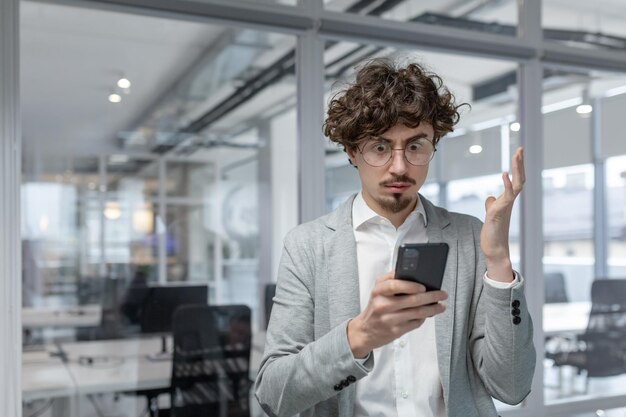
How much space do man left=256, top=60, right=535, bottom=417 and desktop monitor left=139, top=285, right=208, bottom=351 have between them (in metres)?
1.65

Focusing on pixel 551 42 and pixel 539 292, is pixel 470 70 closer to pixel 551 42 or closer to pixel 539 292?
pixel 551 42

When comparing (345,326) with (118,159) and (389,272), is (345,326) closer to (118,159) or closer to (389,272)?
(389,272)

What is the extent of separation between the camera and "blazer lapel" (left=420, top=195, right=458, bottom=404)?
4.43ft

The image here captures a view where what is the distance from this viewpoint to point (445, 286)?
4.58 ft

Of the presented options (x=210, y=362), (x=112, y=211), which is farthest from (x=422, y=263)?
(x=112, y=211)

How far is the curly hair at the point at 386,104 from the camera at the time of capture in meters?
1.37

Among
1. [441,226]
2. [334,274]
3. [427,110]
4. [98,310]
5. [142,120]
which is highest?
[142,120]

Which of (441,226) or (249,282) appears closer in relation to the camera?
(441,226)

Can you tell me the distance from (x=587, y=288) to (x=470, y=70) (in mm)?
1426

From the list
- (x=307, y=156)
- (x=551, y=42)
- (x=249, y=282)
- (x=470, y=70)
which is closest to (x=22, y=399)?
(x=307, y=156)

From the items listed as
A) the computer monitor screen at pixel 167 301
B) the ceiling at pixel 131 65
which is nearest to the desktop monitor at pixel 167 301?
the computer monitor screen at pixel 167 301

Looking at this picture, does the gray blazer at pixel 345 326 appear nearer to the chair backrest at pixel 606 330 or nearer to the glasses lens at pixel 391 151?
the glasses lens at pixel 391 151

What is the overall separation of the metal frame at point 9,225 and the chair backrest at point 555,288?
2.57 m

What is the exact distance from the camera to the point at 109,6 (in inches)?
95.7
